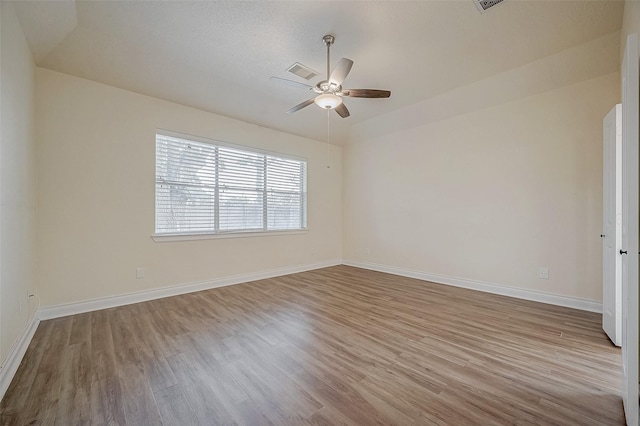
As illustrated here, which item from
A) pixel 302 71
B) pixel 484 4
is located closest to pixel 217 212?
pixel 302 71

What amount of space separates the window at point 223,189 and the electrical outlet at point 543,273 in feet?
13.0

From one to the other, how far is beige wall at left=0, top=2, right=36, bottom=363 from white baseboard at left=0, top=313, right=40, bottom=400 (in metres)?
0.06

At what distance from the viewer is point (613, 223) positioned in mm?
2408

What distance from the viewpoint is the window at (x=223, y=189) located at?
3.89 metres

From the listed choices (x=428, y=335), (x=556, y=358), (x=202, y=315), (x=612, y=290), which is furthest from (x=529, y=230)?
(x=202, y=315)

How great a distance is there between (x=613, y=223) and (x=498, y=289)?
5.99 feet

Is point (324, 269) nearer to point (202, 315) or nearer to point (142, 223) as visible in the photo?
point (202, 315)

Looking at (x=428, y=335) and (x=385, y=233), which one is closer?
(x=428, y=335)

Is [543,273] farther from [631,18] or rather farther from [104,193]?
[104,193]

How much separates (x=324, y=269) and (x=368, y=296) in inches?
78.7

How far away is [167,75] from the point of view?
341 cm

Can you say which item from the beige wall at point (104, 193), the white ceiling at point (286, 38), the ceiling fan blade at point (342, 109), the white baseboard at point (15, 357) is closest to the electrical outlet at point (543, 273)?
the white ceiling at point (286, 38)

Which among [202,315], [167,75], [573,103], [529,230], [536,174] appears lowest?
[202,315]

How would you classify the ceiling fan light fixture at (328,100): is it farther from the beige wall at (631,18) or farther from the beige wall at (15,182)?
the beige wall at (15,182)
